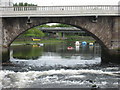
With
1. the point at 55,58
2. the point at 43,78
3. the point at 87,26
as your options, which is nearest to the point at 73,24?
the point at 87,26

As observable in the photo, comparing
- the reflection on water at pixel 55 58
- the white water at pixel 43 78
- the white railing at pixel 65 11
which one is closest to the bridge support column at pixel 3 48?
the white railing at pixel 65 11

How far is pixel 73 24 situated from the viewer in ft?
84.0

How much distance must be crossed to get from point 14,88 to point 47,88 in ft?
6.92

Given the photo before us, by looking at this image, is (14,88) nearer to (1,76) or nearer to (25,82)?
(25,82)

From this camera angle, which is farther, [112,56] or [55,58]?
[55,58]

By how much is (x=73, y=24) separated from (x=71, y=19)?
0.62 m

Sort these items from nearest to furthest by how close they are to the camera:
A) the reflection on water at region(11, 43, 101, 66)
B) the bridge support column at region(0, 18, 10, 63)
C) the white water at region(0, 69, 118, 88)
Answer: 1. the white water at region(0, 69, 118, 88)
2. the bridge support column at region(0, 18, 10, 63)
3. the reflection on water at region(11, 43, 101, 66)

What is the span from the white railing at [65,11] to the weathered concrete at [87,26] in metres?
0.90

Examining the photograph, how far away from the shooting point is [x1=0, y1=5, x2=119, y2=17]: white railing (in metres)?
24.6

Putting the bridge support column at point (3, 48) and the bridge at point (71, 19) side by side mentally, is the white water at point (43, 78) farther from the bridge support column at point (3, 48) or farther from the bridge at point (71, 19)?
the bridge at point (71, 19)

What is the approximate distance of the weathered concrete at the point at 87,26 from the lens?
1004 inches

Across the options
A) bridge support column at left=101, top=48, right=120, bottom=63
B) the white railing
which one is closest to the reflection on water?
bridge support column at left=101, top=48, right=120, bottom=63

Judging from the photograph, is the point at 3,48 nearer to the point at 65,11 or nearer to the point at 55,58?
the point at 65,11

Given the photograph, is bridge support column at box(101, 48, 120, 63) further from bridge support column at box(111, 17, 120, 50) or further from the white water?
the white water
